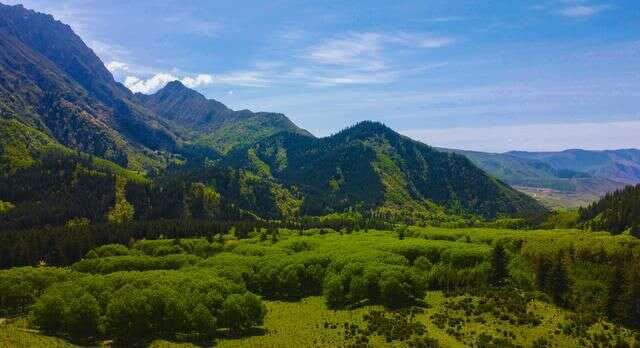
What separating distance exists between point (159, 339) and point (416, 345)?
65056 millimetres

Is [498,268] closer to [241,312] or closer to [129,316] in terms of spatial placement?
[241,312]

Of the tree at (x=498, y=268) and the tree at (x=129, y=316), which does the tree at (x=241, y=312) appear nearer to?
the tree at (x=129, y=316)

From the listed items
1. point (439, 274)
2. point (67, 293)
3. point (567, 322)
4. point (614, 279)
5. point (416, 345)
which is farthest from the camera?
point (439, 274)

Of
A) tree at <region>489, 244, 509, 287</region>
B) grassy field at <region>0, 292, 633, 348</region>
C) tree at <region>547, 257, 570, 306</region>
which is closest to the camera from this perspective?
grassy field at <region>0, 292, 633, 348</region>

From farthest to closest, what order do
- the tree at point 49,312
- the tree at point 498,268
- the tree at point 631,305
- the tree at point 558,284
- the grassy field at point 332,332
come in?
the tree at point 498,268 < the tree at point 558,284 < the tree at point 631,305 < the tree at point 49,312 < the grassy field at point 332,332

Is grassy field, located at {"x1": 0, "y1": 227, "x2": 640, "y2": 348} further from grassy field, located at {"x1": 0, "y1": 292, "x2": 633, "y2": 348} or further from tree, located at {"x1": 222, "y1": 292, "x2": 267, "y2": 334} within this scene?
tree, located at {"x1": 222, "y1": 292, "x2": 267, "y2": 334}

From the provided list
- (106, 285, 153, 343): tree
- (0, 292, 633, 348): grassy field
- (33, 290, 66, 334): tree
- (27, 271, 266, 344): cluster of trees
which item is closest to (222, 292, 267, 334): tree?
(27, 271, 266, 344): cluster of trees

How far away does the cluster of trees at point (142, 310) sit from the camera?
5113 inches

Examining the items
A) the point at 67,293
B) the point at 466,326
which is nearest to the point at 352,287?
the point at 466,326

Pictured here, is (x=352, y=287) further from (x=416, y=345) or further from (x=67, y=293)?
(x=67, y=293)

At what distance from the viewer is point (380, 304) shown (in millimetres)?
171750

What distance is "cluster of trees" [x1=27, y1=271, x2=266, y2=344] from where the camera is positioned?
12988cm

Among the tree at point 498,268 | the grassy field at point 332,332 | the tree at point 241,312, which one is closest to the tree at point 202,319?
the grassy field at point 332,332

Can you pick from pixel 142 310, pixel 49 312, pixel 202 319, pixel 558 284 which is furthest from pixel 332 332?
pixel 558 284
